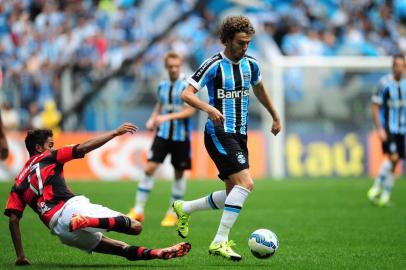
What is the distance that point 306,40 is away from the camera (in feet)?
87.2

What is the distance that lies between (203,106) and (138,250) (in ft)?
5.31

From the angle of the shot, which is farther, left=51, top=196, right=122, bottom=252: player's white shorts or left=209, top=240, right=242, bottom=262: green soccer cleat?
left=209, top=240, right=242, bottom=262: green soccer cleat

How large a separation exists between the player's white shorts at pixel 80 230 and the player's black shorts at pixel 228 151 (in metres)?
1.55

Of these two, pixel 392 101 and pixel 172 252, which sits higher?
pixel 392 101

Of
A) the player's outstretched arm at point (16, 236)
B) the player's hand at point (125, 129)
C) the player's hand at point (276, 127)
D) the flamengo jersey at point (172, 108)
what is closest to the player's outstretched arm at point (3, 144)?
the player's outstretched arm at point (16, 236)

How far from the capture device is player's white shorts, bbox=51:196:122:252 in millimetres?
7184

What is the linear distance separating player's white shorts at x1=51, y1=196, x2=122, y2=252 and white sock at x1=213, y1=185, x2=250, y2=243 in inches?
52.4

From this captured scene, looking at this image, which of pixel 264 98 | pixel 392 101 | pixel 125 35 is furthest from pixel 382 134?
pixel 125 35

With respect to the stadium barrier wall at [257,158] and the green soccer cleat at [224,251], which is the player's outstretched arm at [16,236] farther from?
the stadium barrier wall at [257,158]

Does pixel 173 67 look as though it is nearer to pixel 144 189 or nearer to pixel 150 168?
pixel 150 168

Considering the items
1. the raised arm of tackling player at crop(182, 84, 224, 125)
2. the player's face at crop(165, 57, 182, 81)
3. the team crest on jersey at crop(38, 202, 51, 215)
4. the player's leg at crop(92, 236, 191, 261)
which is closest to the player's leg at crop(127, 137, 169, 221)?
the player's face at crop(165, 57, 182, 81)

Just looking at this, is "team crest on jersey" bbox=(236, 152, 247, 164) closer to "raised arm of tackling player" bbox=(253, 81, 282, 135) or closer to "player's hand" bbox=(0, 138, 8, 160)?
"raised arm of tackling player" bbox=(253, 81, 282, 135)

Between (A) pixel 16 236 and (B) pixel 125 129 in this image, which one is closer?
(B) pixel 125 129

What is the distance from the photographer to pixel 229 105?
853cm
